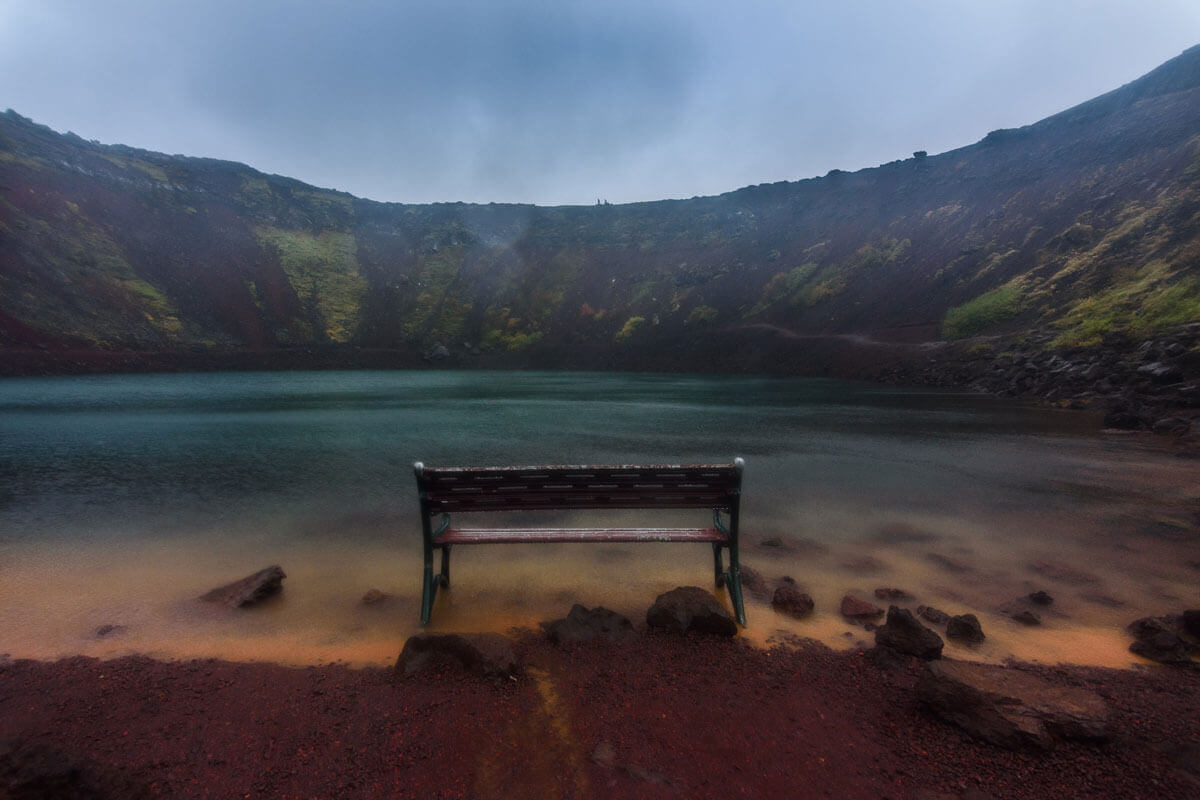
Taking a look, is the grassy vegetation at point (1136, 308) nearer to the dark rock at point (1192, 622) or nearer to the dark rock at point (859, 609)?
the dark rock at point (1192, 622)

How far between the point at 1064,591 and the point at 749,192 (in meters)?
76.6

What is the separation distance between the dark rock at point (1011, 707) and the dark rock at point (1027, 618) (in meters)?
1.37

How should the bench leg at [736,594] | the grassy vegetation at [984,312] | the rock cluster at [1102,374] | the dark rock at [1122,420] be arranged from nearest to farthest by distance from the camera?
the bench leg at [736,594] → the dark rock at [1122,420] → the rock cluster at [1102,374] → the grassy vegetation at [984,312]

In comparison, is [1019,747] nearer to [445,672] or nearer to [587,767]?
[587,767]

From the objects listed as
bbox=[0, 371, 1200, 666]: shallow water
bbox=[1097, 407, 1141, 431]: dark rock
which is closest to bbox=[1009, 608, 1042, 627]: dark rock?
bbox=[0, 371, 1200, 666]: shallow water

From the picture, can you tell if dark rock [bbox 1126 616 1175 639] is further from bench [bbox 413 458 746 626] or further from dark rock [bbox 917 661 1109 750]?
bench [bbox 413 458 746 626]

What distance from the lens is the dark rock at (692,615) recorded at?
412cm

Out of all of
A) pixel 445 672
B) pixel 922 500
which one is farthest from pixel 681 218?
pixel 445 672

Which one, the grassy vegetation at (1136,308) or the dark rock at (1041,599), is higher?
the grassy vegetation at (1136,308)

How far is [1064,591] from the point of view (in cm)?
502

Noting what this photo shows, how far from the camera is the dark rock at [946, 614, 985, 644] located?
412 centimetres

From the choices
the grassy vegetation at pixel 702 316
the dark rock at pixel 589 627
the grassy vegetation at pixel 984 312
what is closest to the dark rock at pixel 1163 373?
the grassy vegetation at pixel 984 312

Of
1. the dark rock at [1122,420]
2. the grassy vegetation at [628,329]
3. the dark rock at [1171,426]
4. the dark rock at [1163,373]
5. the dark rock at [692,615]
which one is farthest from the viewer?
the grassy vegetation at [628,329]

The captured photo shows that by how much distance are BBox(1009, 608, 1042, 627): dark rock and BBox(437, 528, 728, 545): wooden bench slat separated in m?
2.62
